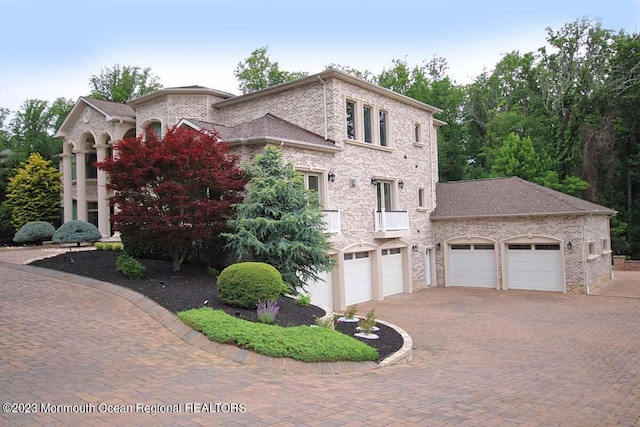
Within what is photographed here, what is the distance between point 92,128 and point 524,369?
77.7ft

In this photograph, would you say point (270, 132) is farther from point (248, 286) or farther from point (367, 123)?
point (248, 286)

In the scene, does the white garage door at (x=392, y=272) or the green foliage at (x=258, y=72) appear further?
the green foliage at (x=258, y=72)

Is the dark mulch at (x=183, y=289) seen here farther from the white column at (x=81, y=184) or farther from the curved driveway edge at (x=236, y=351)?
the white column at (x=81, y=184)

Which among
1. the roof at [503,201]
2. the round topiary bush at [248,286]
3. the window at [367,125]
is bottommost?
the round topiary bush at [248,286]

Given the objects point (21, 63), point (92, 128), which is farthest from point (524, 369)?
point (92, 128)

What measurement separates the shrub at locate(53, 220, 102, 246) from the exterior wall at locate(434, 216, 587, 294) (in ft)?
55.5

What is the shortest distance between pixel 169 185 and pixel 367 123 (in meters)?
10.6

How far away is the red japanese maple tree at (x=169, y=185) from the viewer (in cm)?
1246

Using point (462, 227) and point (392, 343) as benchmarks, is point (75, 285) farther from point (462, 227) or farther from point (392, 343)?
point (462, 227)

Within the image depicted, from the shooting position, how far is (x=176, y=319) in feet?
30.7

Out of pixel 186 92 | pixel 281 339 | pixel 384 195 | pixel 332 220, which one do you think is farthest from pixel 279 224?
pixel 186 92

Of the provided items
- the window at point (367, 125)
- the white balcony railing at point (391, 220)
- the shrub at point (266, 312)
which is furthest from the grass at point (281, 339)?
the window at point (367, 125)

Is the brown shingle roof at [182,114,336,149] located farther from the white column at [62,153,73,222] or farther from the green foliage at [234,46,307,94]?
the green foliage at [234,46,307,94]

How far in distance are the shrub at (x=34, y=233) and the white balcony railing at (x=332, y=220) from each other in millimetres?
16137
